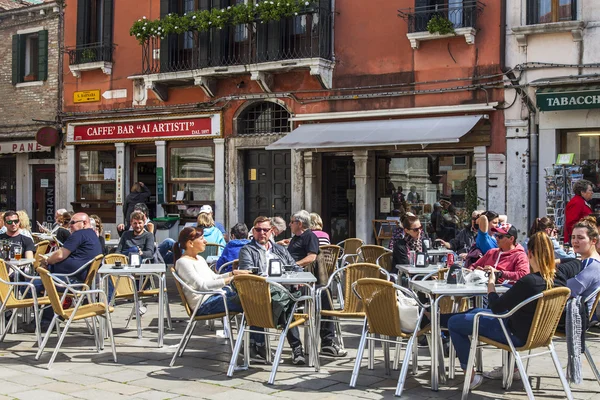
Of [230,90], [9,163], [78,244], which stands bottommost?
[78,244]

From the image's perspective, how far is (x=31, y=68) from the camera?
20031 mm

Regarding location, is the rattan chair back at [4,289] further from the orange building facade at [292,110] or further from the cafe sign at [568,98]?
the cafe sign at [568,98]

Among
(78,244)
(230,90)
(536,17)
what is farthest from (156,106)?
(78,244)

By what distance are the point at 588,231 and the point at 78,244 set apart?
4815 mm

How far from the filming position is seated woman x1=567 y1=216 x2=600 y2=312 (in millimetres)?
6117

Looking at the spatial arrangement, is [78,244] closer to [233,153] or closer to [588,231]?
[588,231]

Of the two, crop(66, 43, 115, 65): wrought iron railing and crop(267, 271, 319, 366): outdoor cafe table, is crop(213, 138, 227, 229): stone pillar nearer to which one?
crop(66, 43, 115, 65): wrought iron railing

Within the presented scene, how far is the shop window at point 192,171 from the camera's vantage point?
1694 cm

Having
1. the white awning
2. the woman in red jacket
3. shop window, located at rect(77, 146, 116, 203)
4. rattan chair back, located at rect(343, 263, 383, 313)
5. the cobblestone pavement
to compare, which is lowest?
the cobblestone pavement

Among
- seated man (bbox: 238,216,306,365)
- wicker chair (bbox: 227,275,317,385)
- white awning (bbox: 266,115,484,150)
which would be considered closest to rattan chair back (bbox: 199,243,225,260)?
seated man (bbox: 238,216,306,365)

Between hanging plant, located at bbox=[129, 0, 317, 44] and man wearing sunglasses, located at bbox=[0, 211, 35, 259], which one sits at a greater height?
hanging plant, located at bbox=[129, 0, 317, 44]

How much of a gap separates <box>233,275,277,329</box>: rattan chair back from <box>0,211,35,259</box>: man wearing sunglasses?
12.5ft

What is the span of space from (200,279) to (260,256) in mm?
645

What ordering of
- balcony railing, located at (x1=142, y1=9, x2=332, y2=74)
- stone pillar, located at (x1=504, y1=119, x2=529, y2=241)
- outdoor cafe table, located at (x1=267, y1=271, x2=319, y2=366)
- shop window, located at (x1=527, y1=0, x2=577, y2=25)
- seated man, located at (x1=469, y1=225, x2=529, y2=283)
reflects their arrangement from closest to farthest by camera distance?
outdoor cafe table, located at (x1=267, y1=271, x2=319, y2=366) → seated man, located at (x1=469, y1=225, x2=529, y2=283) → shop window, located at (x1=527, y1=0, x2=577, y2=25) → stone pillar, located at (x1=504, y1=119, x2=529, y2=241) → balcony railing, located at (x1=142, y1=9, x2=332, y2=74)
